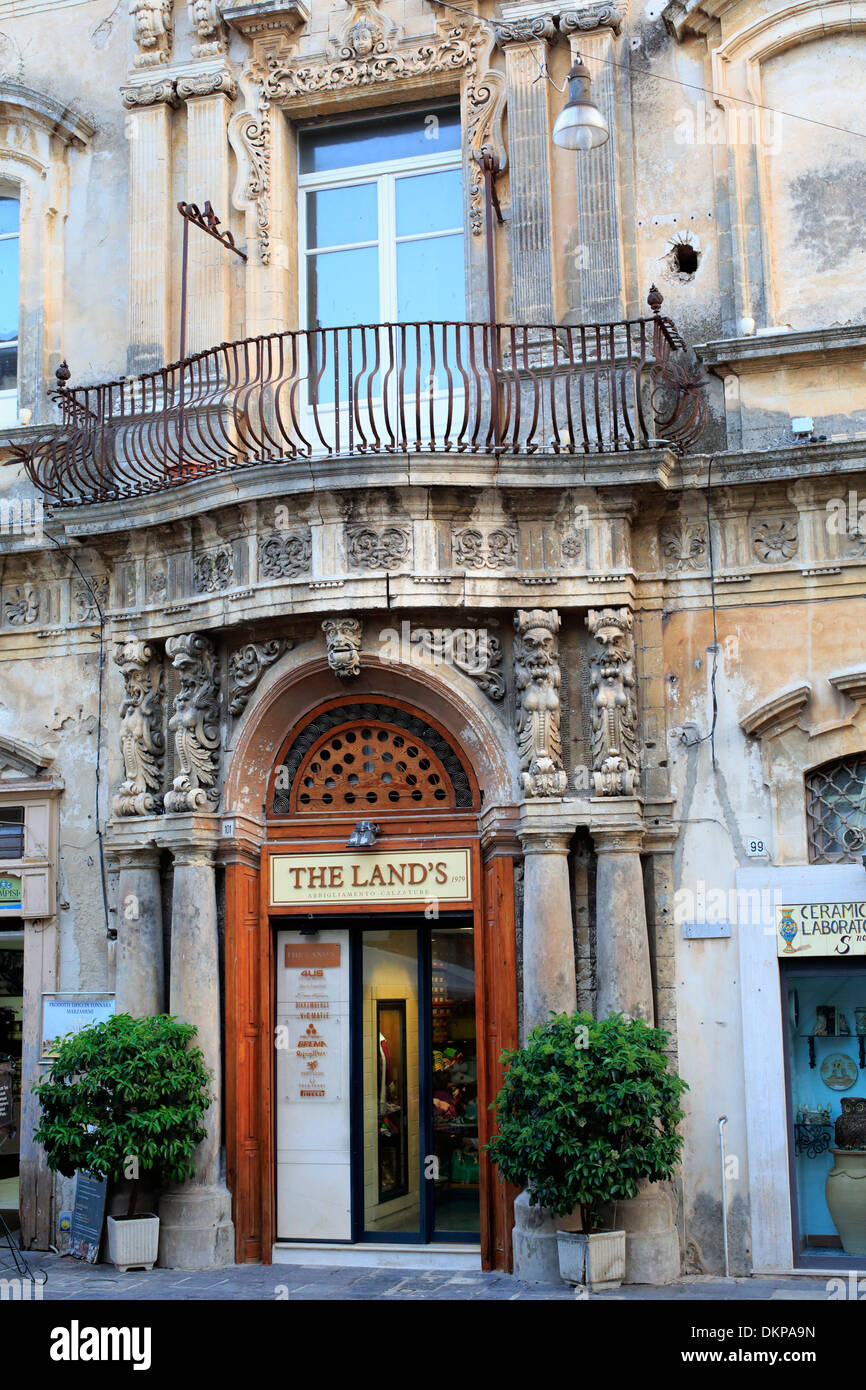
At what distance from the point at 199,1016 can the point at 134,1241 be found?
1.58 m

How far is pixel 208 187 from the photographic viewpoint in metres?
13.0

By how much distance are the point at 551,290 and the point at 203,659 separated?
3.77 m

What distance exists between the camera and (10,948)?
42.7 feet

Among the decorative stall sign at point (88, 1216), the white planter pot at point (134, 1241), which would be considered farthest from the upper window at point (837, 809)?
the decorative stall sign at point (88, 1216)

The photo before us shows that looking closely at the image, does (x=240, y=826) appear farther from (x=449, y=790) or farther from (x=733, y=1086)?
(x=733, y=1086)

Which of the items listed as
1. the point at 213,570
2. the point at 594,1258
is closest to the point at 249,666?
the point at 213,570

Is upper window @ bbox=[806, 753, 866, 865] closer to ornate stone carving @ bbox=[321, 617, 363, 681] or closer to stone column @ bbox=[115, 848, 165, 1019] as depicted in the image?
ornate stone carving @ bbox=[321, 617, 363, 681]

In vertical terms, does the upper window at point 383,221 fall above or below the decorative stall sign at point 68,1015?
above

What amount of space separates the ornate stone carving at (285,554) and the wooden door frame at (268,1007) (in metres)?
1.96

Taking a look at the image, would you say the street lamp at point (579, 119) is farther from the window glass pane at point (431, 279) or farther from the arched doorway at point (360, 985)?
the arched doorway at point (360, 985)

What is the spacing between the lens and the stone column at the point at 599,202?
11875mm

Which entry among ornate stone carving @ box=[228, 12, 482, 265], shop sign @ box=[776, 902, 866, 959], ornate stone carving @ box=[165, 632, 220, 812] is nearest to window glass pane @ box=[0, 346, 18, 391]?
ornate stone carving @ box=[228, 12, 482, 265]
